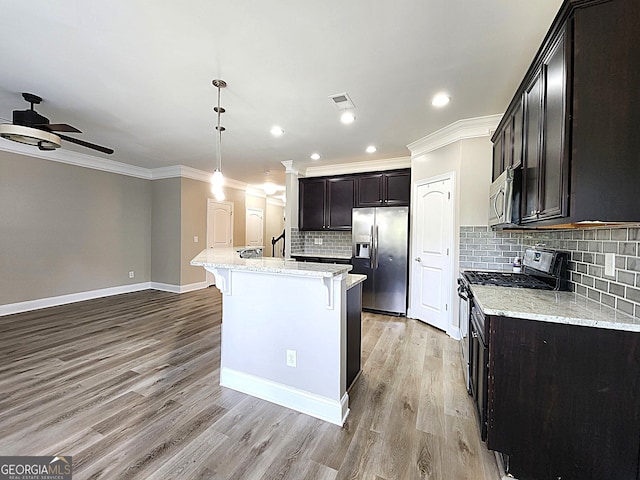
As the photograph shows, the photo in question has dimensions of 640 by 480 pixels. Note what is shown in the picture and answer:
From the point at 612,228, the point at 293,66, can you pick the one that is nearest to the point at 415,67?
the point at 293,66

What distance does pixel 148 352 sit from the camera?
2.98 m

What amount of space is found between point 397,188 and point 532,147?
2.84m

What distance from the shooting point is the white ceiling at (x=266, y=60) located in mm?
1683

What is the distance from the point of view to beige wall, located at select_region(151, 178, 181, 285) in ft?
19.2

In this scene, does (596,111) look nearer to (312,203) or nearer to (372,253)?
(372,253)

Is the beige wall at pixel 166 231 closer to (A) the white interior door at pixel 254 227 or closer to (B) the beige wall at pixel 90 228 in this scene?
(B) the beige wall at pixel 90 228

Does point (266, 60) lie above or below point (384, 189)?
above

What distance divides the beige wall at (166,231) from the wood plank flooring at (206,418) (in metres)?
2.65

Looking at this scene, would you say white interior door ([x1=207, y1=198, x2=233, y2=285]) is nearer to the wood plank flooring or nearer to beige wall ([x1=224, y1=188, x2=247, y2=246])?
beige wall ([x1=224, y1=188, x2=247, y2=246])

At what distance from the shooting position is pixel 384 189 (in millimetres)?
4699

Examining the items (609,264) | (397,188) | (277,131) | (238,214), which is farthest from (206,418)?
(238,214)

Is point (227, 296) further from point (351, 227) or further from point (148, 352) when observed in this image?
point (351, 227)

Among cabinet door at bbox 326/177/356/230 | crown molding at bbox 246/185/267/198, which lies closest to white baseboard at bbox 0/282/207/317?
crown molding at bbox 246/185/267/198

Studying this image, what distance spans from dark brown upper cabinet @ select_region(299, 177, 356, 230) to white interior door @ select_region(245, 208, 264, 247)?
110 inches
